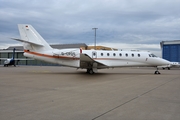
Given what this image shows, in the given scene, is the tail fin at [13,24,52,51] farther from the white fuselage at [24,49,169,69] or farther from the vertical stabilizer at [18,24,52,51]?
the white fuselage at [24,49,169,69]

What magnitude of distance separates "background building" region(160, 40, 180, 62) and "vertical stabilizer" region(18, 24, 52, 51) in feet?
132

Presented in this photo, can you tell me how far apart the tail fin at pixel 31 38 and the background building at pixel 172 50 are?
40.3 meters

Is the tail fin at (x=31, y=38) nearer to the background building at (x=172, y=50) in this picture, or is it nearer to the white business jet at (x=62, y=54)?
the white business jet at (x=62, y=54)

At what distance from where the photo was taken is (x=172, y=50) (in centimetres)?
5341

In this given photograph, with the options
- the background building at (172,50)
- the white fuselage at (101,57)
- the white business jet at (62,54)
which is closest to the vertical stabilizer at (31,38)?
the white business jet at (62,54)

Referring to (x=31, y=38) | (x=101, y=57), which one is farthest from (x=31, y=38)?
(x=101, y=57)

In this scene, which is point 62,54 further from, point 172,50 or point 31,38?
point 172,50

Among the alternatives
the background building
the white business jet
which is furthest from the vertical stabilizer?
the background building

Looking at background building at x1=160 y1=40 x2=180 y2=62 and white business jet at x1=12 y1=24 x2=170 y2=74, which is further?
background building at x1=160 y1=40 x2=180 y2=62

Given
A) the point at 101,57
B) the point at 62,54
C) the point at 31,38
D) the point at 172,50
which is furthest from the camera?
the point at 172,50

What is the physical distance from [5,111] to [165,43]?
5443cm

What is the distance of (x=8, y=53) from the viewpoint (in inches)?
2908

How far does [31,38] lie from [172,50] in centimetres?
4219

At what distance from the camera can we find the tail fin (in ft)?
72.8
